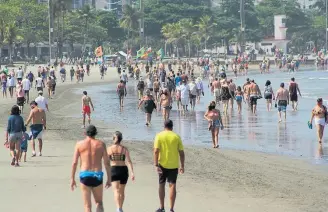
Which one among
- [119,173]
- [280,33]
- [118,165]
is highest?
[280,33]

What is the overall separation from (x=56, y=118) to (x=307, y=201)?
793 inches

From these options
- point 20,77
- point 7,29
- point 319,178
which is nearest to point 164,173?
point 319,178

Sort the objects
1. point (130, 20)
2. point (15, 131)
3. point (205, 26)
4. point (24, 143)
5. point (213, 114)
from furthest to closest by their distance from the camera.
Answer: point (205, 26) < point (130, 20) < point (213, 114) < point (24, 143) < point (15, 131)

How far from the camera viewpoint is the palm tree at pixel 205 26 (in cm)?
13100

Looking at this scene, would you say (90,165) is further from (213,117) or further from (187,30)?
(187,30)

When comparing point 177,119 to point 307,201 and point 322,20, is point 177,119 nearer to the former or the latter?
point 307,201

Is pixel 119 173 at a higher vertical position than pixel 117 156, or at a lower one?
lower

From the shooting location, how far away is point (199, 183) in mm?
16359

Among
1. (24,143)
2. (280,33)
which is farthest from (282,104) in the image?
(280,33)

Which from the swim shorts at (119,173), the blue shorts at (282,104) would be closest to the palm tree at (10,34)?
the blue shorts at (282,104)

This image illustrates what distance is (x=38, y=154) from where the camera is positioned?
2047cm

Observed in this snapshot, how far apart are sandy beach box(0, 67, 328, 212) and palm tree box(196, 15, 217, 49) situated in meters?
108

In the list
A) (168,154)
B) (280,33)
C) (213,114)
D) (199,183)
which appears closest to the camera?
(168,154)

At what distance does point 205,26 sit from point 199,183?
116249 mm
